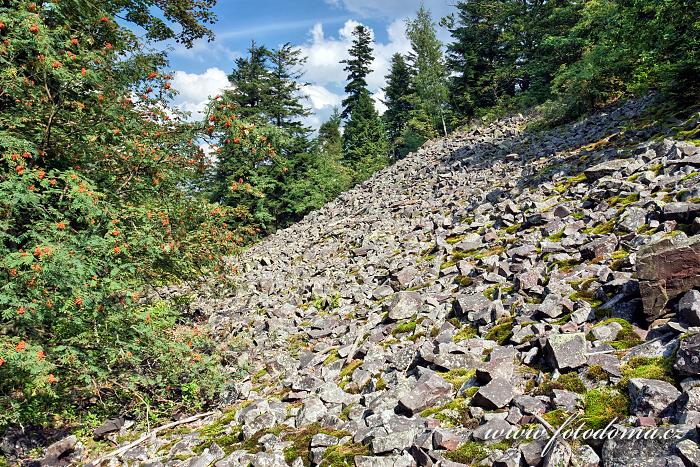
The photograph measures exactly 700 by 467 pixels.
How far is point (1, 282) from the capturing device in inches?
214

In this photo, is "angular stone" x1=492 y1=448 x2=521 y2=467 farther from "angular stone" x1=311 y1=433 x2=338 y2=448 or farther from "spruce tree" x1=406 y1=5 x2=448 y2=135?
"spruce tree" x1=406 y1=5 x2=448 y2=135

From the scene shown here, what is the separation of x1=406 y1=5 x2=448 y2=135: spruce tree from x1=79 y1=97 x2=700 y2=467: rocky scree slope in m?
27.4

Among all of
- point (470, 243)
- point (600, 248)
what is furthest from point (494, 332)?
point (470, 243)

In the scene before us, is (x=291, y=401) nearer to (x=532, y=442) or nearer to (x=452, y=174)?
(x=532, y=442)

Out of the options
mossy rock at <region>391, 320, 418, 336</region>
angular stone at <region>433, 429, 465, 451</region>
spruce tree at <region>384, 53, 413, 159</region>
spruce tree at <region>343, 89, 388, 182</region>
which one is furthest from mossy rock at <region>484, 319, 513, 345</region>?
spruce tree at <region>384, 53, 413, 159</region>

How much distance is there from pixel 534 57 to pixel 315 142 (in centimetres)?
2133

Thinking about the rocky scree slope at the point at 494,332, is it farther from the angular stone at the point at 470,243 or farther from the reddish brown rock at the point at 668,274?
the angular stone at the point at 470,243

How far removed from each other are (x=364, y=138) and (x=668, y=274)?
4298 centimetres

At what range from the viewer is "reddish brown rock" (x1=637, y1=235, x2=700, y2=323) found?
4938 mm

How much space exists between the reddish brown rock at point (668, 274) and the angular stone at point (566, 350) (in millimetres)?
968

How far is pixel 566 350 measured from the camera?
477 cm

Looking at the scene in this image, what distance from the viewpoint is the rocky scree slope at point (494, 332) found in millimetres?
4008

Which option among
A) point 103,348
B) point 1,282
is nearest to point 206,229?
point 103,348

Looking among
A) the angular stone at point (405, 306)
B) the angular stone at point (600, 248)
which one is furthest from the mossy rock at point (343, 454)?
the angular stone at point (600, 248)
